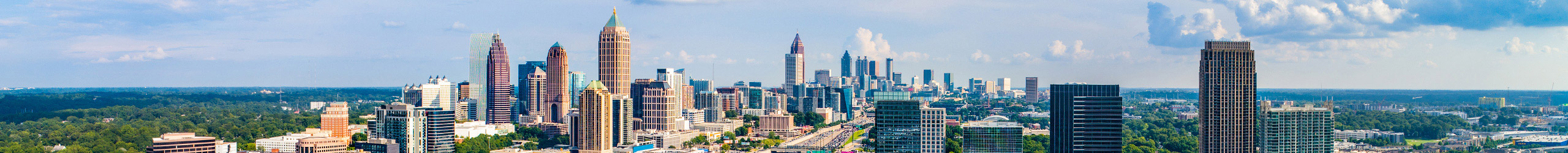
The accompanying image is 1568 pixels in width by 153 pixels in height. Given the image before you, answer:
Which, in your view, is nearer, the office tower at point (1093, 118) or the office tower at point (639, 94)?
the office tower at point (1093, 118)

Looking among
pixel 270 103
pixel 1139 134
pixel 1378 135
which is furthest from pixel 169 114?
pixel 1378 135

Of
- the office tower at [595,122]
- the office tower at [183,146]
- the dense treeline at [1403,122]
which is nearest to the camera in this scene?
the office tower at [183,146]

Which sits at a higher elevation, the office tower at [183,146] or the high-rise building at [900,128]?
the high-rise building at [900,128]

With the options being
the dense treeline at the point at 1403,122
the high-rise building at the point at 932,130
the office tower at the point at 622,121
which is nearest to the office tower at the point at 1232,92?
the high-rise building at the point at 932,130

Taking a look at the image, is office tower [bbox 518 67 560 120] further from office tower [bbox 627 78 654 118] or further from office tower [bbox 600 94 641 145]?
office tower [bbox 600 94 641 145]

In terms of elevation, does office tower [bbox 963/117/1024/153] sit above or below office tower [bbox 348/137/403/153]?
above

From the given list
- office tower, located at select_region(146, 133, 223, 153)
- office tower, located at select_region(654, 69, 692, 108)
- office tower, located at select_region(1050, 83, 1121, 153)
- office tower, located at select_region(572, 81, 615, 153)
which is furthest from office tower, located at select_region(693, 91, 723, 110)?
office tower, located at select_region(1050, 83, 1121, 153)

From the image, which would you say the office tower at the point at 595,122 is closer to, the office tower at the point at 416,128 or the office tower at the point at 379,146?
the office tower at the point at 416,128

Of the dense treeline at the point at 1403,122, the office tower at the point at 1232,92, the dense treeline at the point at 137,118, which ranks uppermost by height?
the office tower at the point at 1232,92
